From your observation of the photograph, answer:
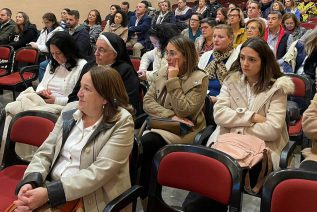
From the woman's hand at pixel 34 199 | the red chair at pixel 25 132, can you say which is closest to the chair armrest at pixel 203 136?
the red chair at pixel 25 132

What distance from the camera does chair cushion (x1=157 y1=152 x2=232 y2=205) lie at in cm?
179

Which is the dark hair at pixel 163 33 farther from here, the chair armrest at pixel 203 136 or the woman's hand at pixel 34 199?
the woman's hand at pixel 34 199

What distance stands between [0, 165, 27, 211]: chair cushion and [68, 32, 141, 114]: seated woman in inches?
41.6

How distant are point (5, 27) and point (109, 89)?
5.59 m

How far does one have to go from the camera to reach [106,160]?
1884 mm

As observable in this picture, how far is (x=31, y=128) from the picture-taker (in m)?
2.41

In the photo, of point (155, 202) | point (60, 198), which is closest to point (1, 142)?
point (60, 198)

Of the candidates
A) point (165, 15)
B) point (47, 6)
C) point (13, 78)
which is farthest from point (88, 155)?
point (47, 6)

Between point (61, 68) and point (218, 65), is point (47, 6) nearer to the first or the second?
point (61, 68)

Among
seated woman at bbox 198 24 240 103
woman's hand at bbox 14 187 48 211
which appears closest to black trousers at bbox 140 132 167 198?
woman's hand at bbox 14 187 48 211

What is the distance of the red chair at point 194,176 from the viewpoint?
1768 mm

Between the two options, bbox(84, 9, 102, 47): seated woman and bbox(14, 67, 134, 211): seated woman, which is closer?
bbox(14, 67, 134, 211): seated woman

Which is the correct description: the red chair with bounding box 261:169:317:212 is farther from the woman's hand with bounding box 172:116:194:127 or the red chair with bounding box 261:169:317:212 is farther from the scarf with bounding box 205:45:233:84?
the scarf with bounding box 205:45:233:84

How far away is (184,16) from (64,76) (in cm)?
560
